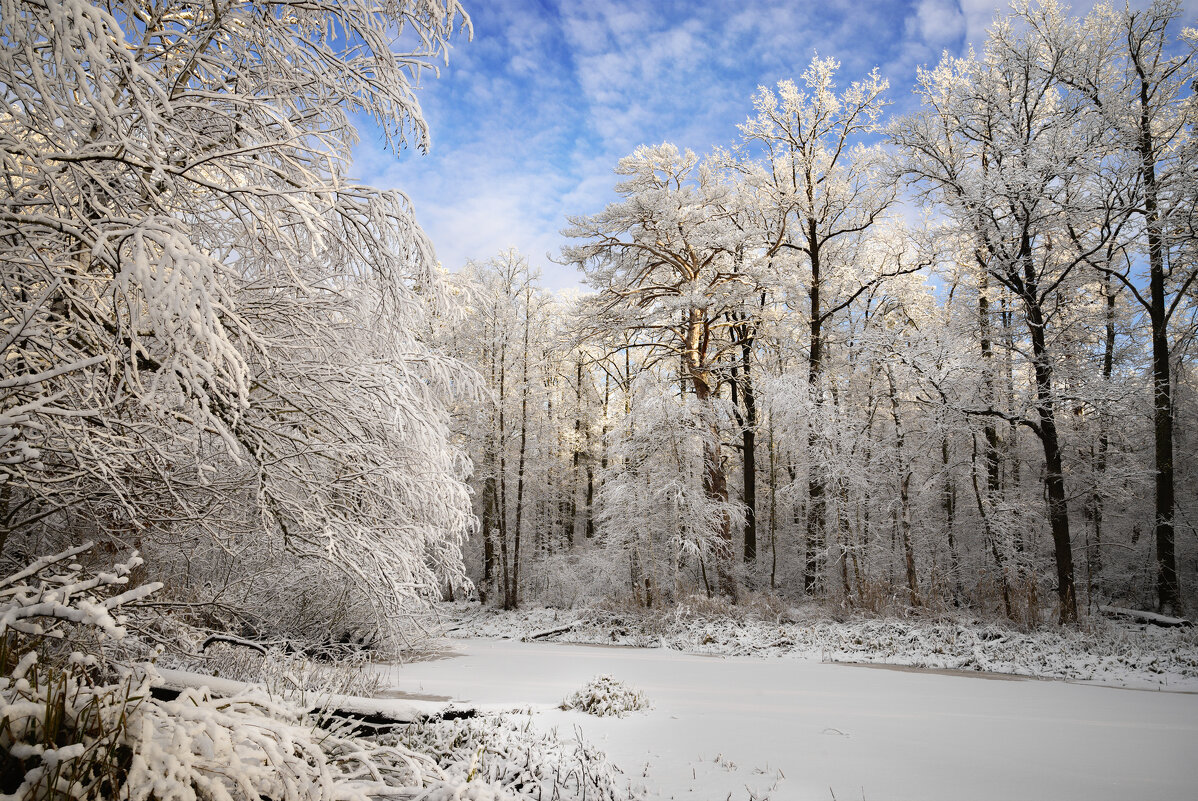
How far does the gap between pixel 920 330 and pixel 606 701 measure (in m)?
10.8

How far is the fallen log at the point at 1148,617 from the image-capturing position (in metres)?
10.3

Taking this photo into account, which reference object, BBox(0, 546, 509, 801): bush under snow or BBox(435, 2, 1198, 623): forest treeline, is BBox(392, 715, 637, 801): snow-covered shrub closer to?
BBox(0, 546, 509, 801): bush under snow

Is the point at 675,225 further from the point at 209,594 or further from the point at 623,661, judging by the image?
the point at 209,594

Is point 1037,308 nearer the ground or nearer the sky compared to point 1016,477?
nearer the sky

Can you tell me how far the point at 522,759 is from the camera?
142 inches

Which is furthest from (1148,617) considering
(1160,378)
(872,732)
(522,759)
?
(522,759)

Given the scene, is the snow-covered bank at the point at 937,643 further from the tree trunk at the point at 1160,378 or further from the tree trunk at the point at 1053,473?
the tree trunk at the point at 1160,378

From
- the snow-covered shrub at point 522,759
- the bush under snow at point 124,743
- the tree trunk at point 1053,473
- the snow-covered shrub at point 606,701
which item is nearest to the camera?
the bush under snow at point 124,743

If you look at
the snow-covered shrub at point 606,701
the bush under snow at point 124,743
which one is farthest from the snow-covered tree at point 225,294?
the snow-covered shrub at point 606,701

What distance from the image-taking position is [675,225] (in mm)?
14789

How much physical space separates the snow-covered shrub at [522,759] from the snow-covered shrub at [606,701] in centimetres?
105

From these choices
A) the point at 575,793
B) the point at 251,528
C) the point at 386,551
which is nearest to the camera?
the point at 575,793

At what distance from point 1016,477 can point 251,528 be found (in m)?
21.3

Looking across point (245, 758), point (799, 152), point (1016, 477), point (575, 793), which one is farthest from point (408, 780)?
point (1016, 477)
